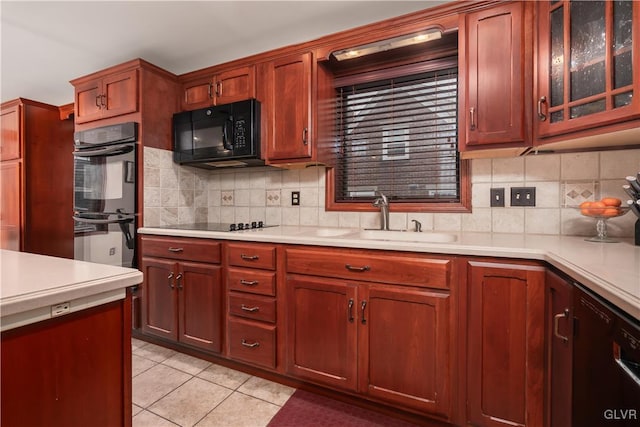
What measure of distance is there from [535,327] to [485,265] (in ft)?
0.97

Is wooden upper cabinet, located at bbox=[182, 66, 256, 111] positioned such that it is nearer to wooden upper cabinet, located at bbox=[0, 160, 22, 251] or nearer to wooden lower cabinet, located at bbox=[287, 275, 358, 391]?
wooden lower cabinet, located at bbox=[287, 275, 358, 391]

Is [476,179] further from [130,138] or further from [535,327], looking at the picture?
[130,138]

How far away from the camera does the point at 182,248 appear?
204 cm

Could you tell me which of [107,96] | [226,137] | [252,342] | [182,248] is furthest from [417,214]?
[107,96]

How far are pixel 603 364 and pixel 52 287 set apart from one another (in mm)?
1404

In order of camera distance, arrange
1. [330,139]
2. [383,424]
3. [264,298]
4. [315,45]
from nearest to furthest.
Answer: [383,424] < [264,298] < [315,45] < [330,139]

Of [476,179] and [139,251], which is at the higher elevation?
[476,179]

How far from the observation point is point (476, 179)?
1.85m

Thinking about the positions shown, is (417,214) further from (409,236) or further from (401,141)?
(401,141)

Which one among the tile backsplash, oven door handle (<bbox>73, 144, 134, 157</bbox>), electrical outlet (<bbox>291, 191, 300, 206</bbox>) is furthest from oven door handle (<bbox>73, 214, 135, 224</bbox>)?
electrical outlet (<bbox>291, 191, 300, 206</bbox>)

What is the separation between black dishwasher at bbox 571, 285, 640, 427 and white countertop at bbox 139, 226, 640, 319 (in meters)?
0.06

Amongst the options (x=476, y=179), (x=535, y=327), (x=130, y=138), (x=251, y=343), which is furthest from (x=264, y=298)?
(x=130, y=138)

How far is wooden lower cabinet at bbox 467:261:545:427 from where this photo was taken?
1205mm

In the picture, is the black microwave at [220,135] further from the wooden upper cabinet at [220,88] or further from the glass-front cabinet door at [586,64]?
the glass-front cabinet door at [586,64]
